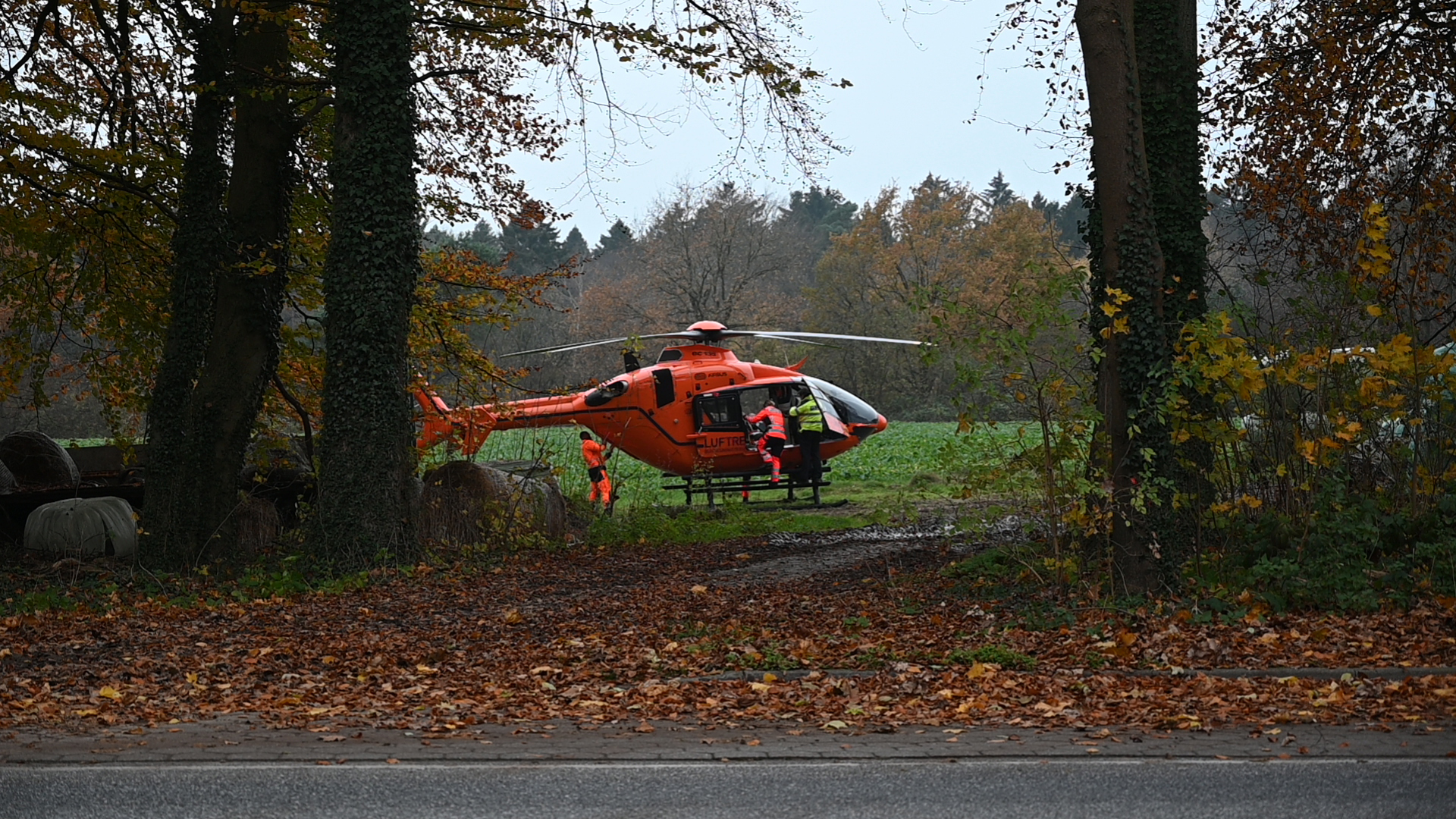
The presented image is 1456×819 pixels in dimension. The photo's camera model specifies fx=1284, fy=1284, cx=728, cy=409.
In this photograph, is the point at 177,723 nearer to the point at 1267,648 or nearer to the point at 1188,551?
the point at 1267,648

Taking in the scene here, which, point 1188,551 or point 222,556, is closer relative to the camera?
point 1188,551

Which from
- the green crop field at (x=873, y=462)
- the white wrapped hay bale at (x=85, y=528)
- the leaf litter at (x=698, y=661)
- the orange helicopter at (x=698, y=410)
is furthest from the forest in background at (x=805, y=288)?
the leaf litter at (x=698, y=661)

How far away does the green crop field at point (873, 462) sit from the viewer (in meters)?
10.4

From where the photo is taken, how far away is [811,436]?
22547 mm

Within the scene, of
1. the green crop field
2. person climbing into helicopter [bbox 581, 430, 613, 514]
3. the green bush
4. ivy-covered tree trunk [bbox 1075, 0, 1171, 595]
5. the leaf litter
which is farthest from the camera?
person climbing into helicopter [bbox 581, 430, 613, 514]

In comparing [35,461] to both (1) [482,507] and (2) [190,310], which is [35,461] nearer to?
(2) [190,310]

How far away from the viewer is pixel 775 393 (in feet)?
77.4

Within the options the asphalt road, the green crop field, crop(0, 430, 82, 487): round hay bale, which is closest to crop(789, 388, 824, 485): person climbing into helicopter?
the green crop field

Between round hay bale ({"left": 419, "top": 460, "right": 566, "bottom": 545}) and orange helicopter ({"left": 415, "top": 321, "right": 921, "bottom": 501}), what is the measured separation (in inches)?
218

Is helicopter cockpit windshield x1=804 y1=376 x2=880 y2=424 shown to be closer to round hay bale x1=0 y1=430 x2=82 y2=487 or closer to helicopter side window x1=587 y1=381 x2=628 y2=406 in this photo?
helicopter side window x1=587 y1=381 x2=628 y2=406

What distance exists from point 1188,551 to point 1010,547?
1.50 m

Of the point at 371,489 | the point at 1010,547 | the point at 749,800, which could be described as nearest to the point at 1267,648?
the point at 1010,547

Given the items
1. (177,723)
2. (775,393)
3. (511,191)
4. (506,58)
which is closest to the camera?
(177,723)

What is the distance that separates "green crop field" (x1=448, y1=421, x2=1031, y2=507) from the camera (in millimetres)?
10383
